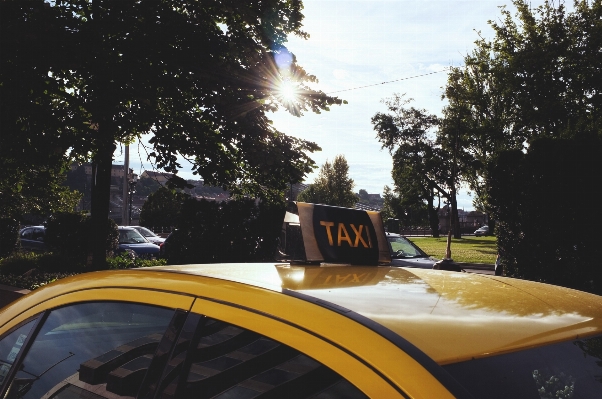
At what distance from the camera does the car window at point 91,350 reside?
1832mm

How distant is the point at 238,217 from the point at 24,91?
5.53 metres

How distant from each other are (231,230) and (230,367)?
12.1 meters

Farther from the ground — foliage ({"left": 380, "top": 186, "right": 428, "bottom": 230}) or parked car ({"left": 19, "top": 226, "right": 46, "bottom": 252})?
foliage ({"left": 380, "top": 186, "right": 428, "bottom": 230})

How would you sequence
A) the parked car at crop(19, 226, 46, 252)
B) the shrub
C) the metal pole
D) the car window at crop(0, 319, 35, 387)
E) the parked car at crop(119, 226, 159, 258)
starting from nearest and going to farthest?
the car window at crop(0, 319, 35, 387)
the shrub
the parked car at crop(119, 226, 159, 258)
the parked car at crop(19, 226, 46, 252)
the metal pole

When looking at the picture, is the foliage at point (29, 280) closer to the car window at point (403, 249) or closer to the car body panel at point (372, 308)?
the car window at point (403, 249)

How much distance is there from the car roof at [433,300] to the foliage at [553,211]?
6626 mm

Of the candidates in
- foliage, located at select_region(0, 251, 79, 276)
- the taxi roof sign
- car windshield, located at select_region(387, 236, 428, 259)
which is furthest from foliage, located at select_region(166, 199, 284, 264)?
the taxi roof sign

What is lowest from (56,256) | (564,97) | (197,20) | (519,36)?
(56,256)

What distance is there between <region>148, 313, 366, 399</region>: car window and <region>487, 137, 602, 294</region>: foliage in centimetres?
766

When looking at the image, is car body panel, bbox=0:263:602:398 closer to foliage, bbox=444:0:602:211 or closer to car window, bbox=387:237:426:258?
car window, bbox=387:237:426:258

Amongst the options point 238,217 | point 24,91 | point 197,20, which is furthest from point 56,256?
point 197,20

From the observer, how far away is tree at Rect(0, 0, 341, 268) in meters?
9.56

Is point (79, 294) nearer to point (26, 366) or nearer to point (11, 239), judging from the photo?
point (26, 366)

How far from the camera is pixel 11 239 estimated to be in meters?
20.4
